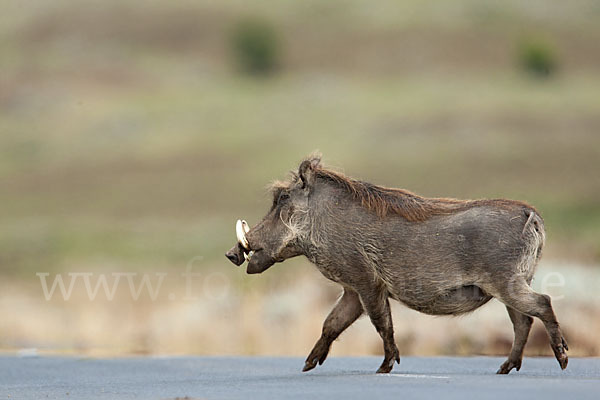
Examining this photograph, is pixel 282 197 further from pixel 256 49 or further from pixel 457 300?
pixel 256 49

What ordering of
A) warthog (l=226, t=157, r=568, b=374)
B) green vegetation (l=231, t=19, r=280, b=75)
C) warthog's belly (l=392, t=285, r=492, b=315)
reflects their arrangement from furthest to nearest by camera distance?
1. green vegetation (l=231, t=19, r=280, b=75)
2. warthog's belly (l=392, t=285, r=492, b=315)
3. warthog (l=226, t=157, r=568, b=374)

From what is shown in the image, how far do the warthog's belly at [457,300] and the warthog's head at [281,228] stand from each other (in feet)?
4.82

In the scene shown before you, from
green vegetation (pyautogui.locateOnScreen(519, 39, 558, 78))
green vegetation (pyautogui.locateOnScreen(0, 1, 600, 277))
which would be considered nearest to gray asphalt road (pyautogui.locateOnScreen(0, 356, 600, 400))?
green vegetation (pyautogui.locateOnScreen(0, 1, 600, 277))

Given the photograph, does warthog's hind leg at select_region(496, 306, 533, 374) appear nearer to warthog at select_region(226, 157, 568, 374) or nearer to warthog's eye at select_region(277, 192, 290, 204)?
warthog at select_region(226, 157, 568, 374)

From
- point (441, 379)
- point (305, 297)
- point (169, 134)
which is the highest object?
point (441, 379)

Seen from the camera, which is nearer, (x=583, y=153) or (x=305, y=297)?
(x=305, y=297)

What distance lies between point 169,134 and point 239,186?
15.4 metres

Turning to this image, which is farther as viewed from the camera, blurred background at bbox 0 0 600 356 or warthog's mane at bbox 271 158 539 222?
blurred background at bbox 0 0 600 356

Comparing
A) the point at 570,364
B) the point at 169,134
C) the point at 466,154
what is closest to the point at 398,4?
the point at 169,134

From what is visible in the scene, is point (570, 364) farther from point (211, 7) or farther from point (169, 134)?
point (211, 7)

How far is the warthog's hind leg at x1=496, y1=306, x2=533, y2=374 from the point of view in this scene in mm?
12023

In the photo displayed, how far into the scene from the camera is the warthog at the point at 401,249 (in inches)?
455

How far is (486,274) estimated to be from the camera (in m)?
11.5

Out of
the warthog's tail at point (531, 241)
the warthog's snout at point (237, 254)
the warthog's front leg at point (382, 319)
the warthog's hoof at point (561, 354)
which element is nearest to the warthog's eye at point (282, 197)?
the warthog's snout at point (237, 254)
